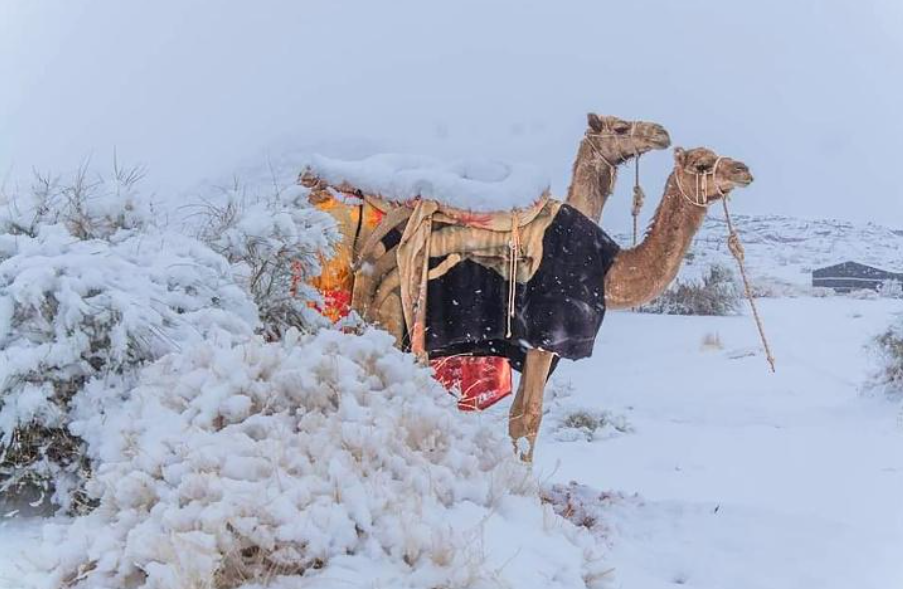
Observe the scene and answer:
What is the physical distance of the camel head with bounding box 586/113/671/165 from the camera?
173 inches

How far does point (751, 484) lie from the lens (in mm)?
4309

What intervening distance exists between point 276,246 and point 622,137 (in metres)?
2.12

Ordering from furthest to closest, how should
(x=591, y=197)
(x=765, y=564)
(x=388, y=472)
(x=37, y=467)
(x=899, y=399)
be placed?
(x=899, y=399)
(x=591, y=197)
(x=765, y=564)
(x=37, y=467)
(x=388, y=472)

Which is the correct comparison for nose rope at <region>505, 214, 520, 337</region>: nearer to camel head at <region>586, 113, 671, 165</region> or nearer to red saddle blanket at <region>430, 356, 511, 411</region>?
red saddle blanket at <region>430, 356, 511, 411</region>

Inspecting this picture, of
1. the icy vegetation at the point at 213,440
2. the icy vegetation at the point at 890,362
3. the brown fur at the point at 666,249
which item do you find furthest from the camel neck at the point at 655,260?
the icy vegetation at the point at 890,362

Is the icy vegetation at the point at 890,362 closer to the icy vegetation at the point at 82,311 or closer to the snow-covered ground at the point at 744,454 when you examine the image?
the snow-covered ground at the point at 744,454

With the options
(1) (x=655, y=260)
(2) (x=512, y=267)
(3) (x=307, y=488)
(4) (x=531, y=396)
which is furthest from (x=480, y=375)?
(3) (x=307, y=488)

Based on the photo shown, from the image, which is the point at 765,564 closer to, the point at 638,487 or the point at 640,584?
the point at 640,584

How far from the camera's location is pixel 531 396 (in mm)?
3869

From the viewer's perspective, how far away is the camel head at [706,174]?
3.95m

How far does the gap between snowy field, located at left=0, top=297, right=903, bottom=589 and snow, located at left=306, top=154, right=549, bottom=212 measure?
3.03 feet

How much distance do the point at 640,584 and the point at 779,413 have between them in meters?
4.60

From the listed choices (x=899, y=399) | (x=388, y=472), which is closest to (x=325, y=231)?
(x=388, y=472)

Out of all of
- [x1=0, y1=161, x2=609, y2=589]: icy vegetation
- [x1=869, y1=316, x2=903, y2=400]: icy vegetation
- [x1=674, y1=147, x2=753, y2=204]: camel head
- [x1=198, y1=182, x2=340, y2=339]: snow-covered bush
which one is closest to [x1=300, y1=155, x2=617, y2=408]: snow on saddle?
[x1=198, y1=182, x2=340, y2=339]: snow-covered bush
